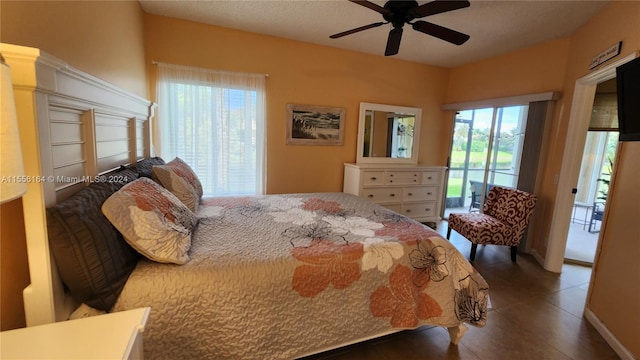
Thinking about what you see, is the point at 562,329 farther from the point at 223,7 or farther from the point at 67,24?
the point at 223,7

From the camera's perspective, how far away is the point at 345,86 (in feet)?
13.1

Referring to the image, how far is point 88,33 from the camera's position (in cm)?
166

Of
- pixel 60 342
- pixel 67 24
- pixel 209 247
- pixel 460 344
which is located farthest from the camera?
pixel 460 344

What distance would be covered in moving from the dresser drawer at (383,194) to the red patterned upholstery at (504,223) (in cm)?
92

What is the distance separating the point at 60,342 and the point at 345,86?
3813 millimetres

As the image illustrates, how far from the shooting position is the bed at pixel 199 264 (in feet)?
3.51

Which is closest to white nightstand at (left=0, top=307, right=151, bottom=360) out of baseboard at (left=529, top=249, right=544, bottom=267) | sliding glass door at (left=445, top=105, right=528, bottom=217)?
baseboard at (left=529, top=249, right=544, bottom=267)

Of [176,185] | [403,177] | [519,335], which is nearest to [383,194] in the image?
[403,177]

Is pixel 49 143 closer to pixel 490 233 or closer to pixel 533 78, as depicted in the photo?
pixel 490 233

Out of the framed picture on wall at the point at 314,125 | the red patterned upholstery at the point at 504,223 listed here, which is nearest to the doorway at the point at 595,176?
the red patterned upholstery at the point at 504,223

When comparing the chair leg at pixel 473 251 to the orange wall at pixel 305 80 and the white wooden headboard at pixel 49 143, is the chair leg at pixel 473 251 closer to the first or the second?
the orange wall at pixel 305 80

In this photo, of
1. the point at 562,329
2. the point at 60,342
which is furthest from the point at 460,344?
the point at 60,342

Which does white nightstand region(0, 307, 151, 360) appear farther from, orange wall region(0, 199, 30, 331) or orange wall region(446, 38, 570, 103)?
orange wall region(446, 38, 570, 103)

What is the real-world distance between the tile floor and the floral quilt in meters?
0.24
